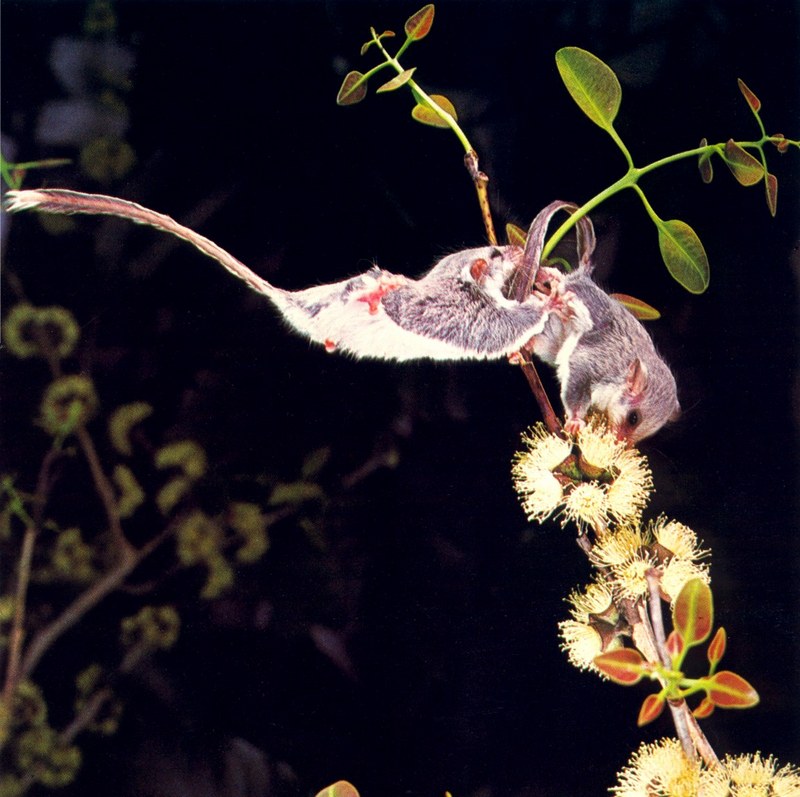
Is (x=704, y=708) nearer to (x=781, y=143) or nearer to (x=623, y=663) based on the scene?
(x=623, y=663)

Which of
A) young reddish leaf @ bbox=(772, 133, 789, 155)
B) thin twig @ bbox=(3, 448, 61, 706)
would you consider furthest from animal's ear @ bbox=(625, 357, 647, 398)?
thin twig @ bbox=(3, 448, 61, 706)

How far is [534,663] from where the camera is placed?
0.95m

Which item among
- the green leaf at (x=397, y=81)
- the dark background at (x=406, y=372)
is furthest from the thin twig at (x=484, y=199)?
the green leaf at (x=397, y=81)

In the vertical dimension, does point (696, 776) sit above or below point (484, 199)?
below

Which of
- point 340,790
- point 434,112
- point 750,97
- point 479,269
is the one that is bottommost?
point 340,790

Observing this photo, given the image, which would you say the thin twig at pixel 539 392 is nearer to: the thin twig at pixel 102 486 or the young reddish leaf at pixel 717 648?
the young reddish leaf at pixel 717 648

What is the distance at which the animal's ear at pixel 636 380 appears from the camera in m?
0.95

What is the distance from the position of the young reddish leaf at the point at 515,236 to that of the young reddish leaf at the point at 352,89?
0.25 metres

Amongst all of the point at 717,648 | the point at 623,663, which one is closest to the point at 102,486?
the point at 623,663

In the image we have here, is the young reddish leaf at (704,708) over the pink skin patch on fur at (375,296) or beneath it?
beneath

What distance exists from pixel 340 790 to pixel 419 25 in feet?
3.06

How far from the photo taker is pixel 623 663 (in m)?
0.85

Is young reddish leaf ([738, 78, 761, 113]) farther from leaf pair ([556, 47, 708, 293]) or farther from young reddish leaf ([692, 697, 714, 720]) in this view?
young reddish leaf ([692, 697, 714, 720])

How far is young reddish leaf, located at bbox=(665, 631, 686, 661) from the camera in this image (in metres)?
0.87
